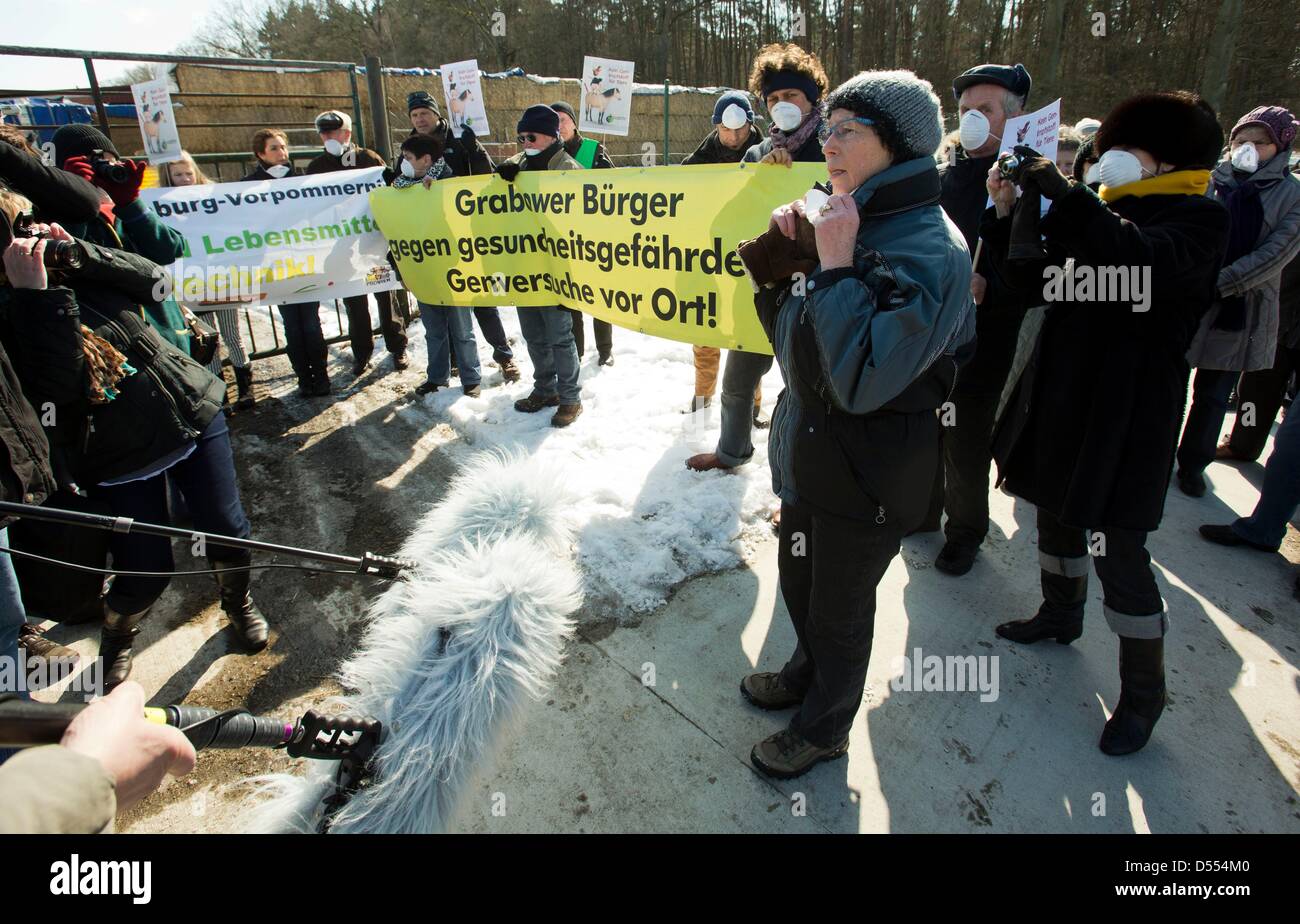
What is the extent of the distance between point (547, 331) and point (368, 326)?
1.99 meters

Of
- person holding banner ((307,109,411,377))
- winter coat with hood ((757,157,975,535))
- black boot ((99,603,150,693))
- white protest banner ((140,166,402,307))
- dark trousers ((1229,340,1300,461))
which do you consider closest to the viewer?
winter coat with hood ((757,157,975,535))

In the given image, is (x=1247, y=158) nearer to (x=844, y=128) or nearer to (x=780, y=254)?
(x=844, y=128)

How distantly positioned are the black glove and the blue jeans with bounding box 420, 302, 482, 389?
13.7ft

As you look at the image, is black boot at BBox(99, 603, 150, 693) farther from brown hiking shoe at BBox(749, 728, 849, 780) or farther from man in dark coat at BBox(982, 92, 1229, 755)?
man in dark coat at BBox(982, 92, 1229, 755)

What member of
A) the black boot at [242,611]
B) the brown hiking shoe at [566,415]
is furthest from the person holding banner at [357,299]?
the black boot at [242,611]

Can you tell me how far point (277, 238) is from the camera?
5312 mm

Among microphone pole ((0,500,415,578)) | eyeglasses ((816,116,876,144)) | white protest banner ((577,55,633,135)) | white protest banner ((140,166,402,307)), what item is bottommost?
microphone pole ((0,500,415,578))

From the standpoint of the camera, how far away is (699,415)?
4.92 meters

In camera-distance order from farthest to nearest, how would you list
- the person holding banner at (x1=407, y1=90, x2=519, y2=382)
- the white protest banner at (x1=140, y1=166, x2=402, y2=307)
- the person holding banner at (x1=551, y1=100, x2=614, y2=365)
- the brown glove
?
the person holding banner at (x1=551, y1=100, x2=614, y2=365) < the person holding banner at (x1=407, y1=90, x2=519, y2=382) < the white protest banner at (x1=140, y1=166, x2=402, y2=307) < the brown glove

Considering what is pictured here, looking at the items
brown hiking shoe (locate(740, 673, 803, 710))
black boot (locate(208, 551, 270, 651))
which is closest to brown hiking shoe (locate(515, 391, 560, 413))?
black boot (locate(208, 551, 270, 651))

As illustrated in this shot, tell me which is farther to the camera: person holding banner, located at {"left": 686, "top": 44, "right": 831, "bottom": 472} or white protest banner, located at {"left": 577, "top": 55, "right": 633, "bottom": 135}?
white protest banner, located at {"left": 577, "top": 55, "right": 633, "bottom": 135}

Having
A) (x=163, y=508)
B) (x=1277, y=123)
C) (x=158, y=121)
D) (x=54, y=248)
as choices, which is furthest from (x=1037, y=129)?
(x=158, y=121)

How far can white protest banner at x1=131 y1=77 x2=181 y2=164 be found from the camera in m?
5.33

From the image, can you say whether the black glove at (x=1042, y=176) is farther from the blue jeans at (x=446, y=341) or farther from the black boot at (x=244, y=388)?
the black boot at (x=244, y=388)
